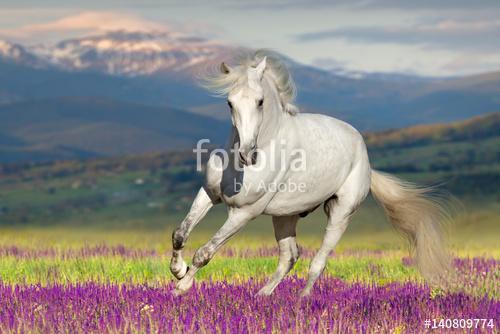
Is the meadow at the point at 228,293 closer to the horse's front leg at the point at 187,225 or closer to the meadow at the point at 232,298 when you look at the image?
the meadow at the point at 232,298

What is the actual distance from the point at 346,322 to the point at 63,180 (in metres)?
133

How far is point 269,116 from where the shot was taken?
9836 millimetres

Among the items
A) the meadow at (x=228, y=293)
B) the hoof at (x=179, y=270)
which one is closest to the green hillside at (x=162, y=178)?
the meadow at (x=228, y=293)

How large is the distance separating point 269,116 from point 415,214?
11.0 ft

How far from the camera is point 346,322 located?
7.48 metres

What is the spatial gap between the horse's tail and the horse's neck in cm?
276

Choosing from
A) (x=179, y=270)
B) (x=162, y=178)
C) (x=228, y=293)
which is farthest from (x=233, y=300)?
(x=162, y=178)

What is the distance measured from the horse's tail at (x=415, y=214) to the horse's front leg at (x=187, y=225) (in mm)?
3185

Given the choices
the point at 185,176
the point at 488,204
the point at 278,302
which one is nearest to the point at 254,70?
the point at 278,302

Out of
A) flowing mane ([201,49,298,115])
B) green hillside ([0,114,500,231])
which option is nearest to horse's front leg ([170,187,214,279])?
flowing mane ([201,49,298,115])

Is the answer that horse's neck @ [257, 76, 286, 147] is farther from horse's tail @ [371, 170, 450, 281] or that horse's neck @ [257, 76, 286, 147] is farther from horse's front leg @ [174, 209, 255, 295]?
horse's tail @ [371, 170, 450, 281]

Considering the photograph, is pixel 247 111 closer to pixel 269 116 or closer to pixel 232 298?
pixel 269 116

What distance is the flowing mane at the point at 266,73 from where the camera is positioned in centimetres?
953

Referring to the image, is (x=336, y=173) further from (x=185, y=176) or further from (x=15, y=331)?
(x=185, y=176)
